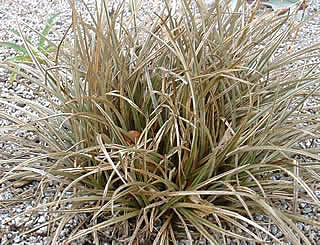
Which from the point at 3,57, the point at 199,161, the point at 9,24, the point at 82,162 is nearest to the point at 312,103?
the point at 199,161

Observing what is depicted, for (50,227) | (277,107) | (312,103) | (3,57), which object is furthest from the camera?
(3,57)

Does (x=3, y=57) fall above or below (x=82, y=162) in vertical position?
above

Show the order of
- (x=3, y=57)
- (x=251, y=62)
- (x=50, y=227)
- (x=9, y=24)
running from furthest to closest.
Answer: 1. (x=9, y=24)
2. (x=3, y=57)
3. (x=251, y=62)
4. (x=50, y=227)

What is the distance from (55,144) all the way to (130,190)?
0.48 metres

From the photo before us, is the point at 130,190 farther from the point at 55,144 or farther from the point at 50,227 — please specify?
the point at 55,144

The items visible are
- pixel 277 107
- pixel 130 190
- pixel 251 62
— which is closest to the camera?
pixel 130 190

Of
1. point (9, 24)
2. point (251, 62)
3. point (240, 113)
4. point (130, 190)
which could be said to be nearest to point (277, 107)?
point (240, 113)

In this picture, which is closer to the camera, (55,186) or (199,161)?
(199,161)

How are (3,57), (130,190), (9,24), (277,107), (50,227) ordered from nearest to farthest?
(130,190), (50,227), (277,107), (3,57), (9,24)

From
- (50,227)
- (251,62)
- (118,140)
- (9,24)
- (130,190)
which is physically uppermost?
(9,24)

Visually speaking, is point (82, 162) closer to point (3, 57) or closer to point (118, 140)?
point (118, 140)

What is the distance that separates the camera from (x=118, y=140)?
1744 mm

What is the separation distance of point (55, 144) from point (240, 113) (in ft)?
2.49

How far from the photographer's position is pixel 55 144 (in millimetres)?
1863
